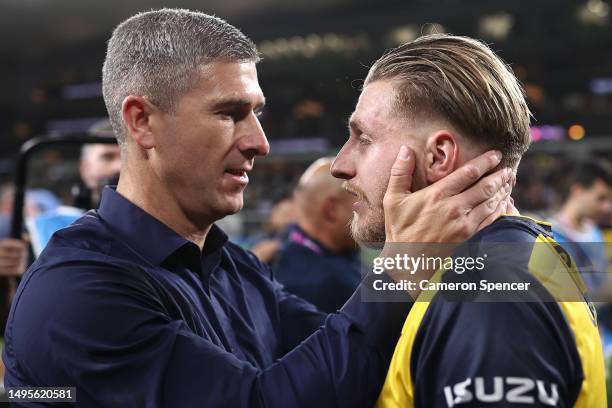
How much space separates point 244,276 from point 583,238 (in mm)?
4687

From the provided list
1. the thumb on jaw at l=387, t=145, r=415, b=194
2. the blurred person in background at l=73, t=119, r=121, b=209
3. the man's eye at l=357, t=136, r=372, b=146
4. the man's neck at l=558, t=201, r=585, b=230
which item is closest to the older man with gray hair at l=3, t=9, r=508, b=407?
the thumb on jaw at l=387, t=145, r=415, b=194

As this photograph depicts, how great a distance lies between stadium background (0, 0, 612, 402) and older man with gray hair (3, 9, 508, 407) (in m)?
7.83

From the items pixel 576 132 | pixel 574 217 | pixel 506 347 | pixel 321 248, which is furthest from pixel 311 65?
pixel 506 347

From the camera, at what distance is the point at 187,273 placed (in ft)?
5.74

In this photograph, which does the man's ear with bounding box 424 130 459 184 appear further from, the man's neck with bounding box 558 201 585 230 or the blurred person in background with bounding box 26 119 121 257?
the man's neck with bounding box 558 201 585 230

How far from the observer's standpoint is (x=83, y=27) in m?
22.8

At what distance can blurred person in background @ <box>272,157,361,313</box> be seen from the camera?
352 centimetres

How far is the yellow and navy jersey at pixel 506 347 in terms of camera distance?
1.15 m

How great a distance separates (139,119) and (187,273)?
1.29ft

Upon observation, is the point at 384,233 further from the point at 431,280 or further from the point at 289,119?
the point at 289,119

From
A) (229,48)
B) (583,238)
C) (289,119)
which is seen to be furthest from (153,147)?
(289,119)

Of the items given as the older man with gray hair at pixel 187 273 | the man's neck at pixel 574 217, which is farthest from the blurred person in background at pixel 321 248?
the man's neck at pixel 574 217

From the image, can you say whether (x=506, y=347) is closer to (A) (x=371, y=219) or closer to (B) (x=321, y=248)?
(A) (x=371, y=219)

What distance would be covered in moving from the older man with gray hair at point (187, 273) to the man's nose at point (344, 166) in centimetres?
16
